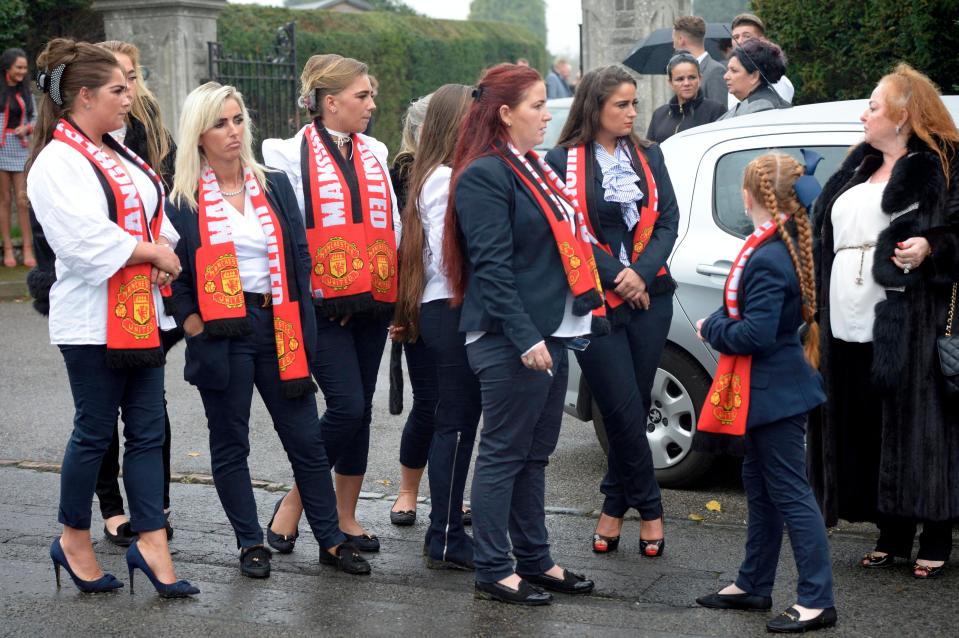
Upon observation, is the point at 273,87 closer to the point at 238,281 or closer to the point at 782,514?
the point at 238,281

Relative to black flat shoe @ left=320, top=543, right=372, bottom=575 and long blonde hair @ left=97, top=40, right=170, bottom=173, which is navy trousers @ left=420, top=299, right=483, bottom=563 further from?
long blonde hair @ left=97, top=40, right=170, bottom=173

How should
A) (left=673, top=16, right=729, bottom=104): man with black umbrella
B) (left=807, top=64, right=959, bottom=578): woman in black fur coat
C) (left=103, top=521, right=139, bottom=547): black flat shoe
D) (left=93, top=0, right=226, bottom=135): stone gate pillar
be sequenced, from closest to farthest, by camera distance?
(left=807, top=64, right=959, bottom=578): woman in black fur coat → (left=103, top=521, right=139, bottom=547): black flat shoe → (left=673, top=16, right=729, bottom=104): man with black umbrella → (left=93, top=0, right=226, bottom=135): stone gate pillar

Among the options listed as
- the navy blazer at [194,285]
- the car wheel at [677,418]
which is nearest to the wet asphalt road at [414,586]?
the car wheel at [677,418]

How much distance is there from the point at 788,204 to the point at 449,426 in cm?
155

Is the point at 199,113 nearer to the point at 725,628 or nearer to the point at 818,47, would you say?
the point at 725,628

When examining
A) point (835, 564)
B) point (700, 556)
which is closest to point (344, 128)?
point (700, 556)

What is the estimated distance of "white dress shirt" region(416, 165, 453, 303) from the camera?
5.21 metres

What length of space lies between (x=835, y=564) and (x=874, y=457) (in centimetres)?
45

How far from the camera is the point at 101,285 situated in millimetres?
4895

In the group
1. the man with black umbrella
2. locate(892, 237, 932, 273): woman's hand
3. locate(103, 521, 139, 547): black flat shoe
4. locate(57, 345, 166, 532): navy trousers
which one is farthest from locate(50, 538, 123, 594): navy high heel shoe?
the man with black umbrella

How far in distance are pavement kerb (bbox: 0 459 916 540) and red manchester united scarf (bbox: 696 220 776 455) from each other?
4.23 feet

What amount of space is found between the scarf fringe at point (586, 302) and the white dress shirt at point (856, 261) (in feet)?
3.42

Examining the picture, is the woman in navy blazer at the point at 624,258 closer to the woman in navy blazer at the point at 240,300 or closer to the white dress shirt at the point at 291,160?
the white dress shirt at the point at 291,160

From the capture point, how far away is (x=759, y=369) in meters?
4.72
